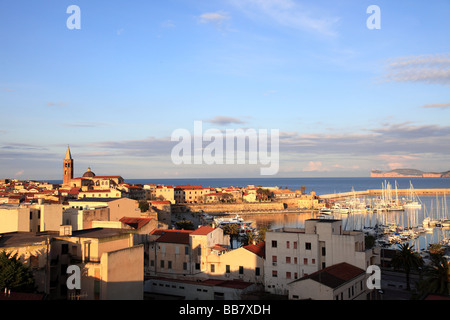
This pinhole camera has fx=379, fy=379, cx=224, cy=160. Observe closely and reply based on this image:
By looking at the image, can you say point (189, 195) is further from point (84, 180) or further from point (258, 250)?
point (258, 250)

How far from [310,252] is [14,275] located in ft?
67.2

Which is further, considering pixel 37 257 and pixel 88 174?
pixel 88 174

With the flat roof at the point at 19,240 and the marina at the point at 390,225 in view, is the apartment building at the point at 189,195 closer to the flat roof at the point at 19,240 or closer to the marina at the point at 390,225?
the marina at the point at 390,225

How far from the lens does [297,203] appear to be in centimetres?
13362

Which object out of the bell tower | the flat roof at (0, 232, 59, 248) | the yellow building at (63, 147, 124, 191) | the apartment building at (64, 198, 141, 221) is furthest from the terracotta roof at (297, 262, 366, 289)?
the bell tower

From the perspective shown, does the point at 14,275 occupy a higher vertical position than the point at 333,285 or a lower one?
higher

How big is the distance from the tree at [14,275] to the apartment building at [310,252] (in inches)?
718

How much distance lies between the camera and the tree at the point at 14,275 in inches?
695

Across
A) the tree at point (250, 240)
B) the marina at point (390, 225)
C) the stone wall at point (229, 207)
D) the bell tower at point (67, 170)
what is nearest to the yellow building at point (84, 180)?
the bell tower at point (67, 170)

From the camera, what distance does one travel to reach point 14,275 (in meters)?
17.8

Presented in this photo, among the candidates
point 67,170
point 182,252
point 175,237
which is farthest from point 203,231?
point 67,170

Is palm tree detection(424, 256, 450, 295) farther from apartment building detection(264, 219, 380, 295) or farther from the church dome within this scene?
the church dome

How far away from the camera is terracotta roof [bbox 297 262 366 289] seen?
2353cm

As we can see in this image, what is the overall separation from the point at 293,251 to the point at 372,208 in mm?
99617
